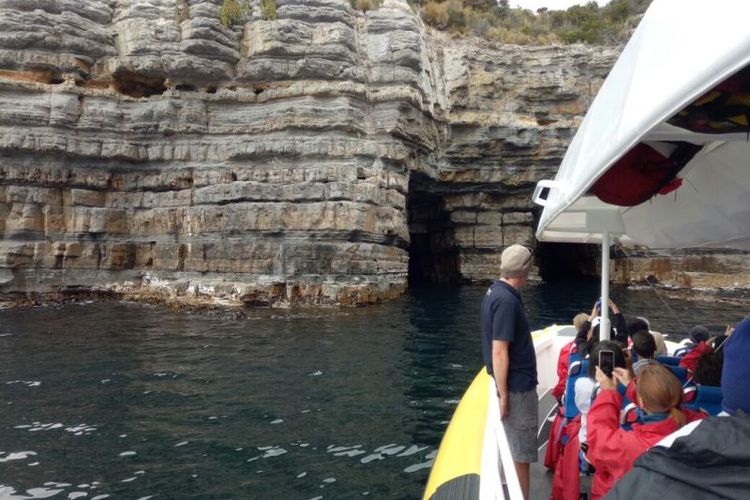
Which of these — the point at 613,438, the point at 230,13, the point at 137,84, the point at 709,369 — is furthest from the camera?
the point at 137,84

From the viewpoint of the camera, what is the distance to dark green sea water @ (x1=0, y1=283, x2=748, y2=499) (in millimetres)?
5648

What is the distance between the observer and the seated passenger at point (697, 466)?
135cm

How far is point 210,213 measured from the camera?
21672 mm

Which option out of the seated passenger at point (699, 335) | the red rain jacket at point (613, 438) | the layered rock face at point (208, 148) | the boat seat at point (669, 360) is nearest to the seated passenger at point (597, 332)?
the boat seat at point (669, 360)

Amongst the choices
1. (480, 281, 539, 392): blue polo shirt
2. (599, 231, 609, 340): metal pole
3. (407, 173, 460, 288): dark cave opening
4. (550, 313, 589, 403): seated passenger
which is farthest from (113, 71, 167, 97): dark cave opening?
(480, 281, 539, 392): blue polo shirt

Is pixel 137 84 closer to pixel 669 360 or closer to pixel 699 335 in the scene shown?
pixel 699 335

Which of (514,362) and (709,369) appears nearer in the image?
(709,369)

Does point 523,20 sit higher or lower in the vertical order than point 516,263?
higher

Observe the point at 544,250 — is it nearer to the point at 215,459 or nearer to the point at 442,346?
the point at 442,346

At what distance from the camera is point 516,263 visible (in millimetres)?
3762

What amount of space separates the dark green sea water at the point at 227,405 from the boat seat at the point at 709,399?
3.13 metres

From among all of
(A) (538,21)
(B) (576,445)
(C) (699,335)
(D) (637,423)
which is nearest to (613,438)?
(D) (637,423)

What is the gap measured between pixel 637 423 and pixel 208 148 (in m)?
22.6

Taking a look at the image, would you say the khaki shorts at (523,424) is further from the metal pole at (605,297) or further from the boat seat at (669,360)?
the metal pole at (605,297)
